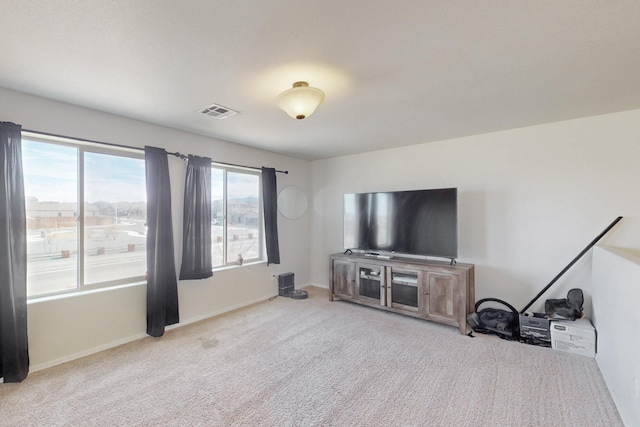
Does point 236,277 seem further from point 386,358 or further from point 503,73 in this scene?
point 503,73

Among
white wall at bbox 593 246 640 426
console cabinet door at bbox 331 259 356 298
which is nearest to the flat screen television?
console cabinet door at bbox 331 259 356 298

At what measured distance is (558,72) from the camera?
2014 millimetres

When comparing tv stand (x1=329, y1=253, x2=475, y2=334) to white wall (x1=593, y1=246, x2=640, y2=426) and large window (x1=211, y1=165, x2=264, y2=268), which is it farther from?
large window (x1=211, y1=165, x2=264, y2=268)

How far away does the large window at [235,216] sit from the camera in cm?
393

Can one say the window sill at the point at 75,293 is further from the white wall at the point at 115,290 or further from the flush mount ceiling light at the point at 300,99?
the flush mount ceiling light at the point at 300,99

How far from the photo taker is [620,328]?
1930mm

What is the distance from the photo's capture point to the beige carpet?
6.11 ft

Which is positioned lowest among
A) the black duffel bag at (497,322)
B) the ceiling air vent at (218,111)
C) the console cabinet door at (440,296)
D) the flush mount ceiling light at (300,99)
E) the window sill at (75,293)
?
the black duffel bag at (497,322)

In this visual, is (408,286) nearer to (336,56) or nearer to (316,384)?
(316,384)

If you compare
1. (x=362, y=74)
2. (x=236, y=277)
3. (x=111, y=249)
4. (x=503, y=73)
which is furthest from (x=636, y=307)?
(x=111, y=249)

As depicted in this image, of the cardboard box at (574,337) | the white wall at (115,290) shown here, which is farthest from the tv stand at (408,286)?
the white wall at (115,290)

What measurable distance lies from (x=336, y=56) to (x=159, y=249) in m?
2.68

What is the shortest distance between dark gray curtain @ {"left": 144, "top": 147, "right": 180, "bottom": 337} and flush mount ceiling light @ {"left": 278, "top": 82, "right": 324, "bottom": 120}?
185 cm

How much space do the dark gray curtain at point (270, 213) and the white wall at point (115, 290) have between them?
196mm
